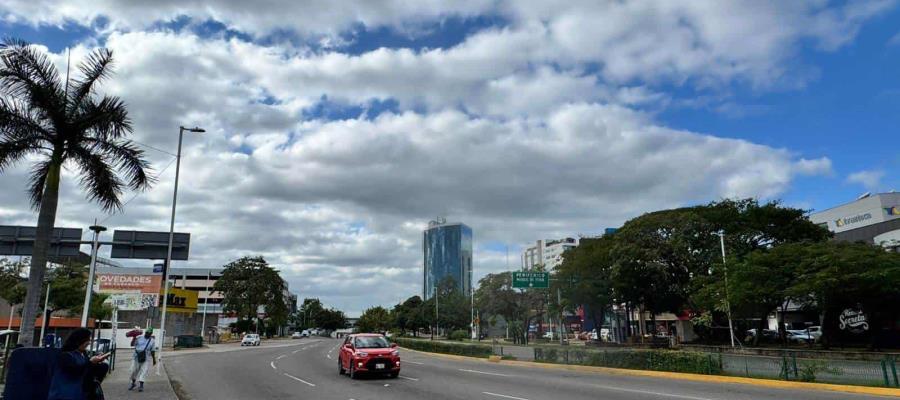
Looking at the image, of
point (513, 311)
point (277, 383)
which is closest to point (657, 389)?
point (277, 383)

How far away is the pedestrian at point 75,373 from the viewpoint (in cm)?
732

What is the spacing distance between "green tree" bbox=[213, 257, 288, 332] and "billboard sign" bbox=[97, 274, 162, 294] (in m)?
21.5

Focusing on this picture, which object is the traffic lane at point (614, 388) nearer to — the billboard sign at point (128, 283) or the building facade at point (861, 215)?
the billboard sign at point (128, 283)

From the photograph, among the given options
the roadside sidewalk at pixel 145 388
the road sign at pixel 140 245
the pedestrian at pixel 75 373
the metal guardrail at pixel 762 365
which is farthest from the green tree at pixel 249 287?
the pedestrian at pixel 75 373

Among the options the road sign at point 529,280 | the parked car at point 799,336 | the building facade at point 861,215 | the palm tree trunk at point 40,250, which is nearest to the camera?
the palm tree trunk at point 40,250

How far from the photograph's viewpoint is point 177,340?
53.8 meters

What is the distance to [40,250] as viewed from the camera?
15.4m

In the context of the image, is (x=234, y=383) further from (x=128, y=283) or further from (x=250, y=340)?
(x=128, y=283)

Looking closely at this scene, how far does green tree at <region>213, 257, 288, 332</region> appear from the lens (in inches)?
3246

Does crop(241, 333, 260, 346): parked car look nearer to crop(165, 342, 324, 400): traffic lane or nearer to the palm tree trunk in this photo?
crop(165, 342, 324, 400): traffic lane

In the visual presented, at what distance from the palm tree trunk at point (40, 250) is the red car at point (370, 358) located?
953 centimetres

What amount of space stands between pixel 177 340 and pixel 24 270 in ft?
57.9

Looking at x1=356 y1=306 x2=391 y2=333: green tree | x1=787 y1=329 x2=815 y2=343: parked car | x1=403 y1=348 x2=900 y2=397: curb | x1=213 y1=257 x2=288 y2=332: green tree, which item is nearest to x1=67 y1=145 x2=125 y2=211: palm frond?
x1=403 y1=348 x2=900 y2=397: curb

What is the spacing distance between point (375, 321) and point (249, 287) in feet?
190
